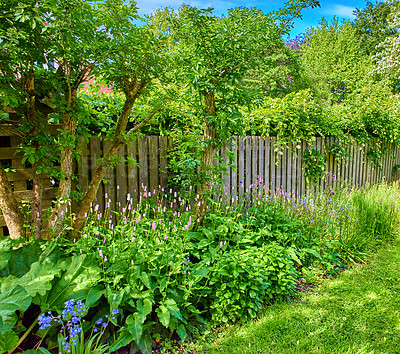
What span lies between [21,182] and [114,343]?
1730mm

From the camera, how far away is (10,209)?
7.96ft

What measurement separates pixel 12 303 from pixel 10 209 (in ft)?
3.55

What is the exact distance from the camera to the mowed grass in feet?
7.08

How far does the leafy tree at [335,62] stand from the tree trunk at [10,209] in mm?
20629

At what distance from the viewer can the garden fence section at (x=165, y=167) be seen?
8.93 feet

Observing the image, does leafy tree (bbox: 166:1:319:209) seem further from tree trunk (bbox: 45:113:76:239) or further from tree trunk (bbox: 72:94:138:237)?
tree trunk (bbox: 45:113:76:239)

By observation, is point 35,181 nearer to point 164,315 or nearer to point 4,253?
point 4,253

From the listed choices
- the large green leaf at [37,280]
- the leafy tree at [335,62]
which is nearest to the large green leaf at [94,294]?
the large green leaf at [37,280]

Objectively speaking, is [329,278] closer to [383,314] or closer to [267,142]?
[383,314]

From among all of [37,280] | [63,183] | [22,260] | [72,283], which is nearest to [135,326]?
[72,283]

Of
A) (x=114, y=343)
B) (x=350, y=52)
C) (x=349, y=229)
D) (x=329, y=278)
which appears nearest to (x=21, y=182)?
(x=114, y=343)

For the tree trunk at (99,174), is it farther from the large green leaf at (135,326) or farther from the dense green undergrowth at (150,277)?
the large green leaf at (135,326)

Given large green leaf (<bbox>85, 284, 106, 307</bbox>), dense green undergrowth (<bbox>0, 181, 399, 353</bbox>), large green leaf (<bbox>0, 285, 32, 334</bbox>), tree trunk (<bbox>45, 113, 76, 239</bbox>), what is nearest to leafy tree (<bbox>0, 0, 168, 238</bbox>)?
tree trunk (<bbox>45, 113, 76, 239</bbox>)

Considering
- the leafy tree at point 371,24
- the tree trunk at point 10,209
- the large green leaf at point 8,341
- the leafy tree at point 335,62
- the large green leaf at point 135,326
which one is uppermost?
the leafy tree at point 371,24
